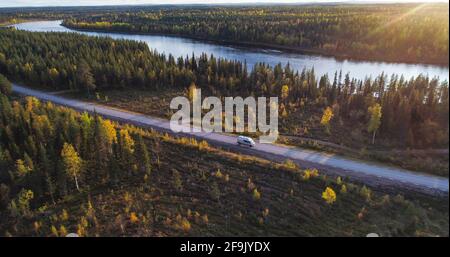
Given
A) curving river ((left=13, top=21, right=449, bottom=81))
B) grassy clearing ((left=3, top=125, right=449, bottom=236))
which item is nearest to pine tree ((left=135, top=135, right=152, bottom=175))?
grassy clearing ((left=3, top=125, right=449, bottom=236))

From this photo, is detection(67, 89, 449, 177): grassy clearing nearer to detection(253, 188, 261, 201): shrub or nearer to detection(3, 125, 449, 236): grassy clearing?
detection(3, 125, 449, 236): grassy clearing

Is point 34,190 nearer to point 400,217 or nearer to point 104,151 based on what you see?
point 104,151

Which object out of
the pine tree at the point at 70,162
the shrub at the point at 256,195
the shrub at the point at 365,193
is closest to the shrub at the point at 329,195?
the shrub at the point at 365,193

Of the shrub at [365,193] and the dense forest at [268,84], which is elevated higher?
the dense forest at [268,84]

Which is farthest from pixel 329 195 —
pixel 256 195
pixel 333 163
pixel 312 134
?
pixel 312 134

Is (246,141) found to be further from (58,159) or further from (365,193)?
(58,159)

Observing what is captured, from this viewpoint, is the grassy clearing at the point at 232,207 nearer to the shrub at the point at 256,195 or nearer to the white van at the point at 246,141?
the shrub at the point at 256,195
